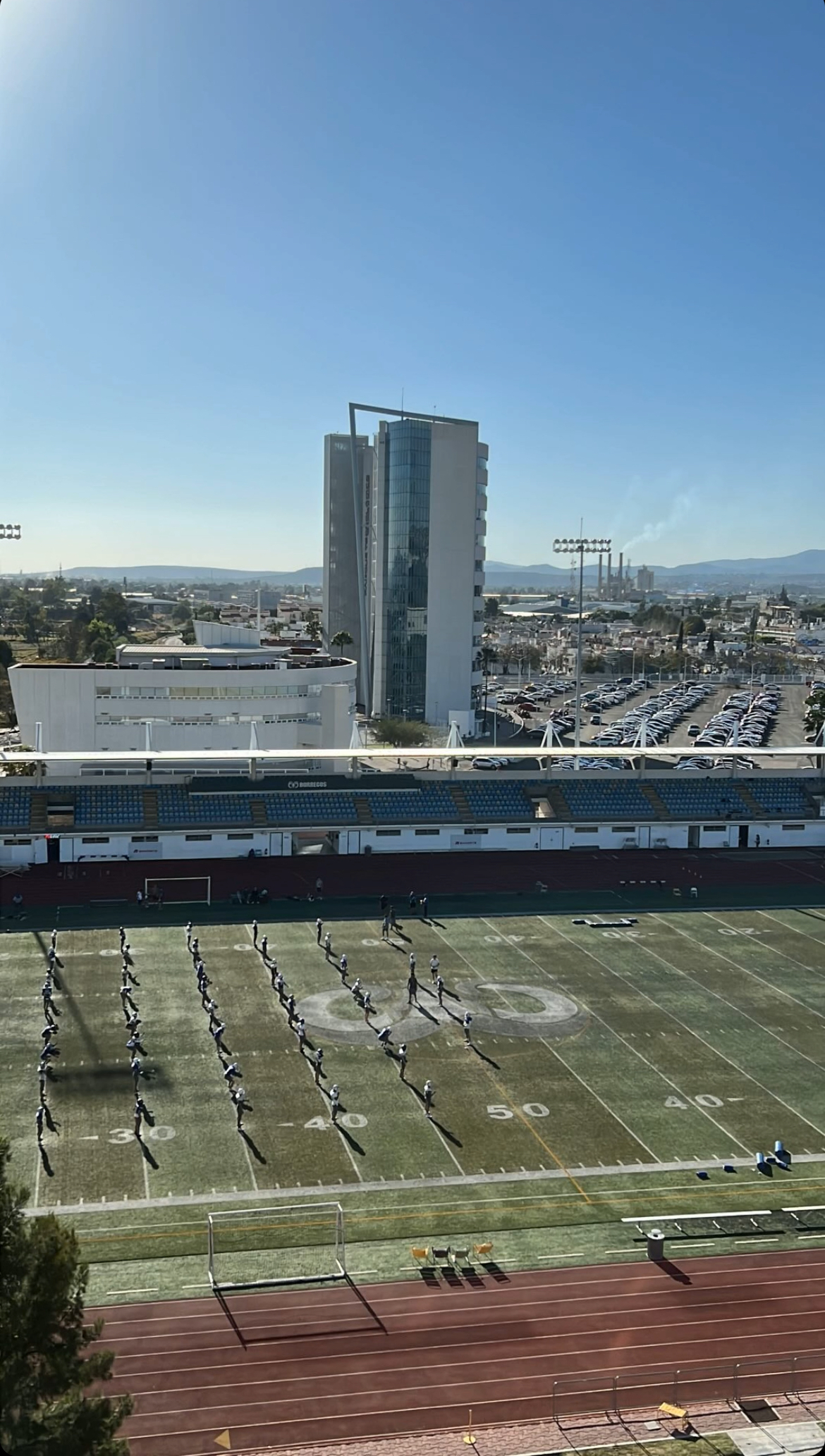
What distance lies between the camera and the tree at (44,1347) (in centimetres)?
856

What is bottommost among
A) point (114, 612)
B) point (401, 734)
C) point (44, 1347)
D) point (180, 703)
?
point (401, 734)

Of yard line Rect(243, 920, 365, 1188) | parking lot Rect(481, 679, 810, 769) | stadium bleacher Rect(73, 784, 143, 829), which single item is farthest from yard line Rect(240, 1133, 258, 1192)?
parking lot Rect(481, 679, 810, 769)

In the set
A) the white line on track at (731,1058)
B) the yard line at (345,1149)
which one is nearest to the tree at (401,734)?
the white line on track at (731,1058)

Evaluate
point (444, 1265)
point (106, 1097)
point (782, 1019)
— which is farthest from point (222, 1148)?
point (782, 1019)

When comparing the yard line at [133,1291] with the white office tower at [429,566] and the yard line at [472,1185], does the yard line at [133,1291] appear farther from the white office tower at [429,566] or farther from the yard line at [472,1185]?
the white office tower at [429,566]

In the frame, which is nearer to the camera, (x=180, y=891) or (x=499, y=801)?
(x=180, y=891)

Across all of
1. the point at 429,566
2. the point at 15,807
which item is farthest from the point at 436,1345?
the point at 429,566

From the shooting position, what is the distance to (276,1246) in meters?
16.8

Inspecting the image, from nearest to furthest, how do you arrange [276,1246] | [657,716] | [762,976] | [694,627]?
[276,1246]
[762,976]
[657,716]
[694,627]

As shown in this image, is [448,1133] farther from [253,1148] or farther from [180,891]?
[180,891]

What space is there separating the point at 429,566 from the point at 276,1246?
61464 millimetres

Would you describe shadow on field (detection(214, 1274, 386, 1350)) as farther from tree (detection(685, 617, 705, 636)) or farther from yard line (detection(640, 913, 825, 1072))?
tree (detection(685, 617, 705, 636))

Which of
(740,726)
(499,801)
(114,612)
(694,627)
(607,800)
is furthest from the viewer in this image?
(694,627)

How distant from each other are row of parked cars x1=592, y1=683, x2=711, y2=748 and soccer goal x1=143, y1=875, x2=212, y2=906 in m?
30.8
